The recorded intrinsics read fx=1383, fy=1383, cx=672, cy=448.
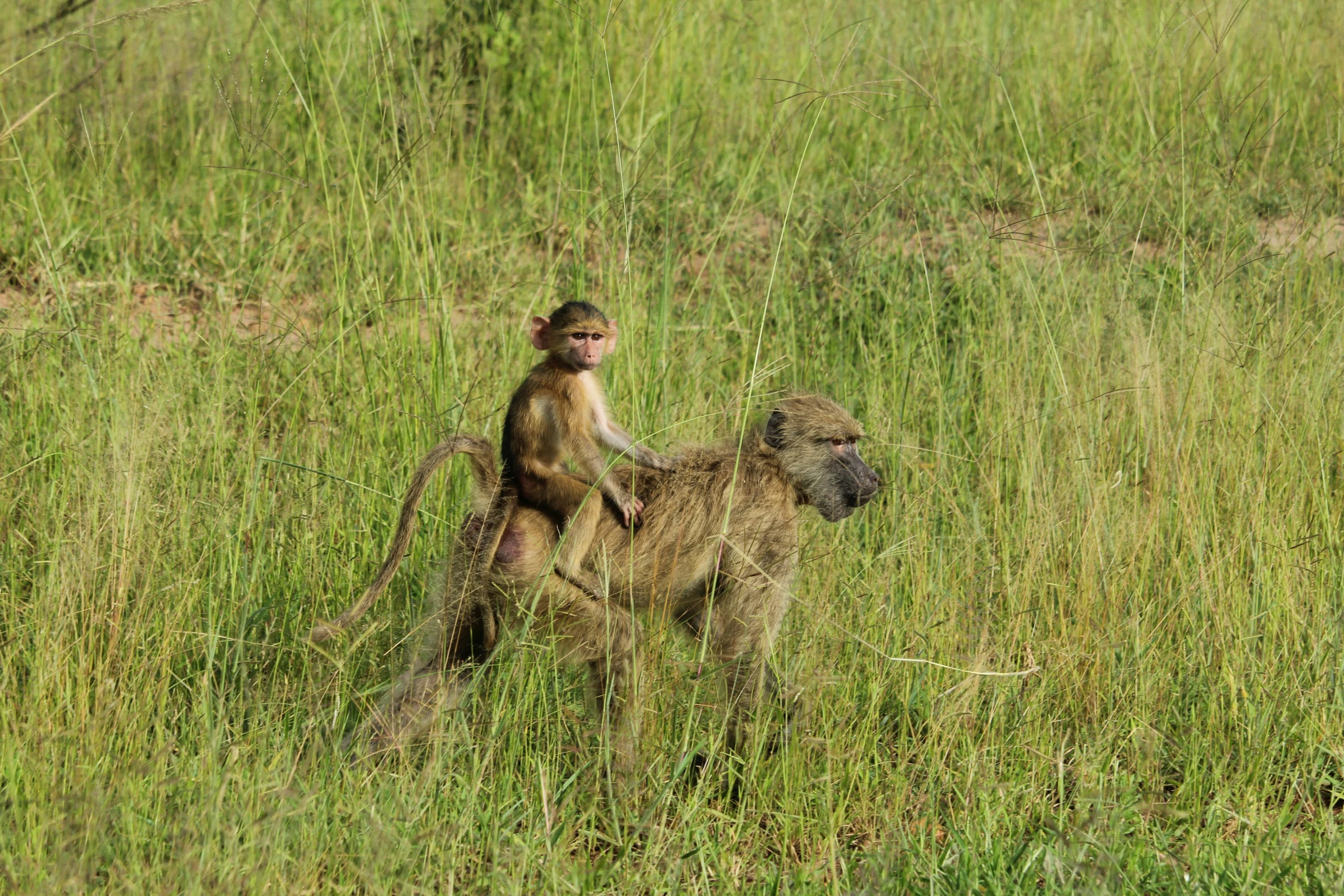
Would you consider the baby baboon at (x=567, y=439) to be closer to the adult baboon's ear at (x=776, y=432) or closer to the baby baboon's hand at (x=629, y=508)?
the baby baboon's hand at (x=629, y=508)

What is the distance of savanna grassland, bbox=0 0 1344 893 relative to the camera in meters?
3.01

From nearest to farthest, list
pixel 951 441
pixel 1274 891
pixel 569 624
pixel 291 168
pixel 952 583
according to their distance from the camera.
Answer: pixel 1274 891, pixel 569 624, pixel 952 583, pixel 951 441, pixel 291 168

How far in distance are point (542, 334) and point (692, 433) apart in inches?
42.4

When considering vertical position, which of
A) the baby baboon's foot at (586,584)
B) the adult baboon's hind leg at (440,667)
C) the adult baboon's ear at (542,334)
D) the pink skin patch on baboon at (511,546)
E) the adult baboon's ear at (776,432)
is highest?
the adult baboon's ear at (542,334)

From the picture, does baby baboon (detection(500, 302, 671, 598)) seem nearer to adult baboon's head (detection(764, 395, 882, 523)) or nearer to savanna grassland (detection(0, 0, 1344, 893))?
savanna grassland (detection(0, 0, 1344, 893))

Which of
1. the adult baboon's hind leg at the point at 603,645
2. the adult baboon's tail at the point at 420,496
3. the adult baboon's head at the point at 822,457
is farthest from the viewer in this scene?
the adult baboon's head at the point at 822,457

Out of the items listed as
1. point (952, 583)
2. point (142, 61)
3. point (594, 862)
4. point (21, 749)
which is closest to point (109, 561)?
point (21, 749)

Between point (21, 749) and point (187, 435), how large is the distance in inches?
60.1

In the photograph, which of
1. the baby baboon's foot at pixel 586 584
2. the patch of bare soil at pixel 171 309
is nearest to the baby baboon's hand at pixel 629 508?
the baby baboon's foot at pixel 586 584

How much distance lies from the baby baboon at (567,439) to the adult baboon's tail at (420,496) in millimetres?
76

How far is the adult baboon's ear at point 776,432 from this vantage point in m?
3.72

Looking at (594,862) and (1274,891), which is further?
(594,862)

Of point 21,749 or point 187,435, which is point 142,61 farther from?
point 21,749

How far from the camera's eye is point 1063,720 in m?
3.51
